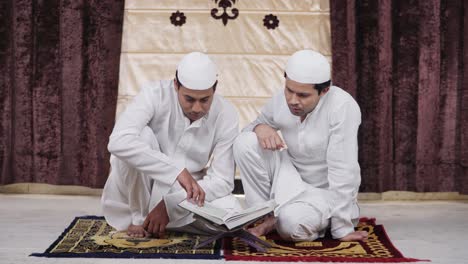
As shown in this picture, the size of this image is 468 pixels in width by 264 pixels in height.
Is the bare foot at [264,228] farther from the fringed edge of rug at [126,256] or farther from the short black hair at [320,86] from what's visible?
the short black hair at [320,86]

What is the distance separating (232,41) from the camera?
5.08 metres

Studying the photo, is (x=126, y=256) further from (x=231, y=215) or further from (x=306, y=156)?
(x=306, y=156)

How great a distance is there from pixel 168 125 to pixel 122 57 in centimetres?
157

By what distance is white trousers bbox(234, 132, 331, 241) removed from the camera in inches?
140

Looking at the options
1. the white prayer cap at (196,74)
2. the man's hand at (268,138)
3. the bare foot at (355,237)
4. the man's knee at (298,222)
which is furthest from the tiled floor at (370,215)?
the white prayer cap at (196,74)

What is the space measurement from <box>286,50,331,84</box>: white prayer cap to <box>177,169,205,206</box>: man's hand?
64 centimetres

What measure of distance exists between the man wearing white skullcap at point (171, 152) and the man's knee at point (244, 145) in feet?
0.10

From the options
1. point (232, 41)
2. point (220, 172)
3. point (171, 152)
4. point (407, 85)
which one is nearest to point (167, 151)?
point (171, 152)

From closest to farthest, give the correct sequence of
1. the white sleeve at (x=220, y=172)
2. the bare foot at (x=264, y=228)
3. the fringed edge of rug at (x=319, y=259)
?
the fringed edge of rug at (x=319, y=259) → the white sleeve at (x=220, y=172) → the bare foot at (x=264, y=228)

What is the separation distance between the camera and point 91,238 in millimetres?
3566

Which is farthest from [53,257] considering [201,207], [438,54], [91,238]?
[438,54]

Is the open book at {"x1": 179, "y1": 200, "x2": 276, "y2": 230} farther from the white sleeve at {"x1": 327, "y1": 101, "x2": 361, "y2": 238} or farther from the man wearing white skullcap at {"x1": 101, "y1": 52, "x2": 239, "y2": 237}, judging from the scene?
the white sleeve at {"x1": 327, "y1": 101, "x2": 361, "y2": 238}

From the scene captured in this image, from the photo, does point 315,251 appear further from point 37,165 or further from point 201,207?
point 37,165

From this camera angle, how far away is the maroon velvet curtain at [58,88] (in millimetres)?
4992
